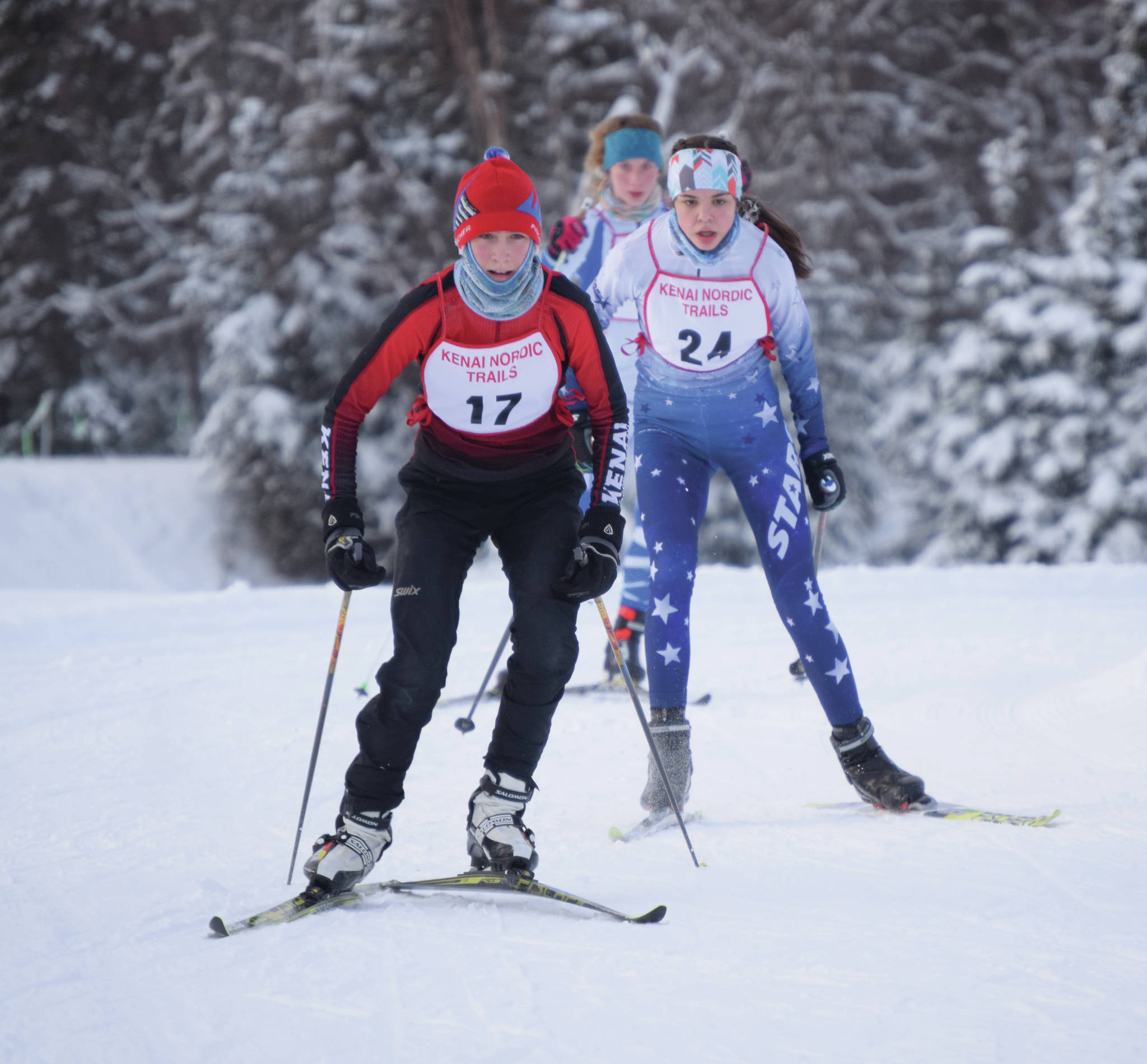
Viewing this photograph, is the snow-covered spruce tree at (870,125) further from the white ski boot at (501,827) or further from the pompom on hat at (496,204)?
the white ski boot at (501,827)

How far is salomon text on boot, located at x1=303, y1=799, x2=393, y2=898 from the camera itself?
108 inches

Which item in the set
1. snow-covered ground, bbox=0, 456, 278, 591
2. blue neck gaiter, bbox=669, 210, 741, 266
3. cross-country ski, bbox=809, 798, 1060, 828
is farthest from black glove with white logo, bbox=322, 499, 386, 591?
snow-covered ground, bbox=0, 456, 278, 591

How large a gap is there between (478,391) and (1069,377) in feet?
53.8

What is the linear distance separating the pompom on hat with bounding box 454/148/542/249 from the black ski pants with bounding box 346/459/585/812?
0.62 m

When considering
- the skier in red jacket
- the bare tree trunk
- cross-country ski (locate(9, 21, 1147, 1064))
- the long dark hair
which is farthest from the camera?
the bare tree trunk

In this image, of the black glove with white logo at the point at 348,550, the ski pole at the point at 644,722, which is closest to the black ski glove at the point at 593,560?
the ski pole at the point at 644,722

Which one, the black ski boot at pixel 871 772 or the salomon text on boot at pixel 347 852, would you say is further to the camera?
the black ski boot at pixel 871 772

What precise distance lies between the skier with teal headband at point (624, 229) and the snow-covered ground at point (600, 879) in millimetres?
420

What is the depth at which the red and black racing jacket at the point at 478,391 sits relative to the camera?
2971 millimetres

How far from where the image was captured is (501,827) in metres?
2.88

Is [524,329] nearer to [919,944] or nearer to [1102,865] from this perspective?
[919,944]

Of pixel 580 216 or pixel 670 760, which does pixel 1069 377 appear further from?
pixel 670 760

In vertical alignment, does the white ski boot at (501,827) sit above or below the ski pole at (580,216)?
below

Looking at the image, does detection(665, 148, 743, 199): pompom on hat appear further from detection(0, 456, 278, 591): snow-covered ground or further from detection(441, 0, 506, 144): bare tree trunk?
detection(441, 0, 506, 144): bare tree trunk
